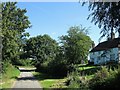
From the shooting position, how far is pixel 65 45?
4528cm

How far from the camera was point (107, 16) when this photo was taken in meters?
16.7

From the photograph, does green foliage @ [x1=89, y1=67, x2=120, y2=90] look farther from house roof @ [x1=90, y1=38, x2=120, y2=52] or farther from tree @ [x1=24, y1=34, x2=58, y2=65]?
tree @ [x1=24, y1=34, x2=58, y2=65]

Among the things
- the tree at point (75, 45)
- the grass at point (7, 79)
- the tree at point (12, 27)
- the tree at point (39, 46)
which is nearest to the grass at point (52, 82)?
the grass at point (7, 79)

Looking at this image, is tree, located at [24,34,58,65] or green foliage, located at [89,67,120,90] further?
tree, located at [24,34,58,65]

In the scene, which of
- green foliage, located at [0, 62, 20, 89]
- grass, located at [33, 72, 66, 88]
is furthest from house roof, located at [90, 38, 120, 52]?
green foliage, located at [0, 62, 20, 89]

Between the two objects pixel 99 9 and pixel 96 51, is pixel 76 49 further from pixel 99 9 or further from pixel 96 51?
pixel 96 51

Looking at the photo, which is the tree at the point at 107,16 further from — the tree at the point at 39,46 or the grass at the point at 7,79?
the tree at the point at 39,46

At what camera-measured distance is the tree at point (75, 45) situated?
44.4m

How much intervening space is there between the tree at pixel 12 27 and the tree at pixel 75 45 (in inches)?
317

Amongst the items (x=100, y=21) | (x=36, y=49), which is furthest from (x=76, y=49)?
(x=36, y=49)

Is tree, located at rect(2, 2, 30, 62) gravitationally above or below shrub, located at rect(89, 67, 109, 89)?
above

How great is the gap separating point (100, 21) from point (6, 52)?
2991cm

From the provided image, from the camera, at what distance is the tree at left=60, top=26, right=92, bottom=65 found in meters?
44.4

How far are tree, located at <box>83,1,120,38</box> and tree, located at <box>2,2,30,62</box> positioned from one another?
24547mm
